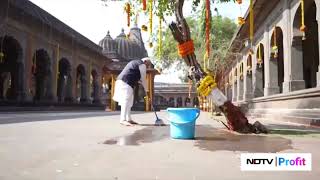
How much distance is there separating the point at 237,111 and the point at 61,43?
25.1 m

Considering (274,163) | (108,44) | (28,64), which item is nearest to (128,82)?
(274,163)

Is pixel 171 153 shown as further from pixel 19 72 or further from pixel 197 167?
pixel 19 72

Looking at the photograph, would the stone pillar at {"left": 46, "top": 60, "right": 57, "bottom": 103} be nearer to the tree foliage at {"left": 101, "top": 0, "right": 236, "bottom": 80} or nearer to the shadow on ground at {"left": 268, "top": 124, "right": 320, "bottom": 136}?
the tree foliage at {"left": 101, "top": 0, "right": 236, "bottom": 80}

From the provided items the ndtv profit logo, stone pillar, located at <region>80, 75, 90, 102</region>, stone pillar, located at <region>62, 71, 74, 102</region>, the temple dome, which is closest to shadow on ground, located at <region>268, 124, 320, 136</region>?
the ndtv profit logo

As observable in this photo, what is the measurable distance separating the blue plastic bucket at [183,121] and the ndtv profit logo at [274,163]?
2700 millimetres

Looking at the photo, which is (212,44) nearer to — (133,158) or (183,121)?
(183,121)

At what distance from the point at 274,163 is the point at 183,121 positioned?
120 inches

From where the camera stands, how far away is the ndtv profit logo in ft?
14.1

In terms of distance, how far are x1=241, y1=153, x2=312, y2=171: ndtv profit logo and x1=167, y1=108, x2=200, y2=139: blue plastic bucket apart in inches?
106

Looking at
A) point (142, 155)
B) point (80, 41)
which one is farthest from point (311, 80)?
point (80, 41)

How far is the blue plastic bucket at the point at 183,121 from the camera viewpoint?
720 centimetres

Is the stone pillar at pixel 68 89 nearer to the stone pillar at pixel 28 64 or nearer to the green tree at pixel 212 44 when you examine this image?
the green tree at pixel 212 44

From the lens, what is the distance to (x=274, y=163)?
432 cm

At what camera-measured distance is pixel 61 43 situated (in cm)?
3161
